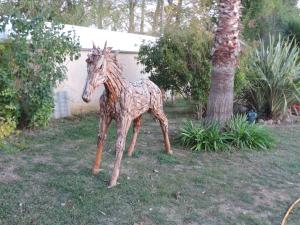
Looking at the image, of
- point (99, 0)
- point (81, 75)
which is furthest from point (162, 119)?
point (99, 0)

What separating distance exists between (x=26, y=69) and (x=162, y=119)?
9.90ft

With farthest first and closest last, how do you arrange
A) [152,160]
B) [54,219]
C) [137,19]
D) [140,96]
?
[137,19] < [152,160] < [140,96] < [54,219]

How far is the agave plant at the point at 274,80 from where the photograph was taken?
980cm

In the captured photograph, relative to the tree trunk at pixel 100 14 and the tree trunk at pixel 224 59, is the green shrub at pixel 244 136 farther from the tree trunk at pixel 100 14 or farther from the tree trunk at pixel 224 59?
the tree trunk at pixel 100 14

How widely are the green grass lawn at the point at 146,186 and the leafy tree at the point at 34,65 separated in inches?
26.9

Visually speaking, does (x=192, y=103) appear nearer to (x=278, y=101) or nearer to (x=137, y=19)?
(x=278, y=101)

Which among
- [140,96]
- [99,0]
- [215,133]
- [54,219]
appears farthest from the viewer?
[99,0]

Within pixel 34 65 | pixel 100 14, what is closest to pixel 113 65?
pixel 34 65

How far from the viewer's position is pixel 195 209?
4.50 meters

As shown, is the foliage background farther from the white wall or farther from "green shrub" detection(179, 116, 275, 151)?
"green shrub" detection(179, 116, 275, 151)

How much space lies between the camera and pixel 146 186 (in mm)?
Answer: 5090

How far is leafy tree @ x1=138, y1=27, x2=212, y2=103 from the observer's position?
9602 millimetres

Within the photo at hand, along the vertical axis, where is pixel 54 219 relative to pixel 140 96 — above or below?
below

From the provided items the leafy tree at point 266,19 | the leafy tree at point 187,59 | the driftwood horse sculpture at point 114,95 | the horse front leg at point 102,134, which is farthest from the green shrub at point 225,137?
the leafy tree at point 266,19
